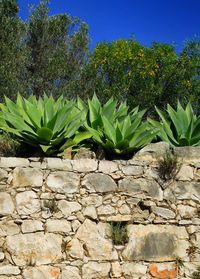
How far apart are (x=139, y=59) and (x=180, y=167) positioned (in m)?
8.59

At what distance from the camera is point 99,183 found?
5.92 metres

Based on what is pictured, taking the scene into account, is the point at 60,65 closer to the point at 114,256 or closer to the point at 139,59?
the point at 139,59

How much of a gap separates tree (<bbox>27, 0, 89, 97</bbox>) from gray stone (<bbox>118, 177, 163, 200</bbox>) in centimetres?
624

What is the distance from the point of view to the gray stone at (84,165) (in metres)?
5.88

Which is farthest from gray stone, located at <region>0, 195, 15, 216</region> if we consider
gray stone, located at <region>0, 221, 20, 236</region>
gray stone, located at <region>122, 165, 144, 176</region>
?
gray stone, located at <region>122, 165, 144, 176</region>

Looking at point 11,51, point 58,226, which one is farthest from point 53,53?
point 58,226

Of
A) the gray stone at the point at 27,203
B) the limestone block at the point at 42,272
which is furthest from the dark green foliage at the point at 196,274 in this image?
the gray stone at the point at 27,203

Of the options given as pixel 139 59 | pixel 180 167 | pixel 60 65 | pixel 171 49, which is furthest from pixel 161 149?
pixel 171 49

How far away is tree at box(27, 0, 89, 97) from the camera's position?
39.7 ft

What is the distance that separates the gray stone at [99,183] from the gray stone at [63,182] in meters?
0.14

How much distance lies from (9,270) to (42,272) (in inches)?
16.0

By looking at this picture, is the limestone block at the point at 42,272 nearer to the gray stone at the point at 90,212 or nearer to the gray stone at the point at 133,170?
the gray stone at the point at 90,212

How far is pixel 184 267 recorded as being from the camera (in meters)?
6.12

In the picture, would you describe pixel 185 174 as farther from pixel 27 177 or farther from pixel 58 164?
pixel 27 177
